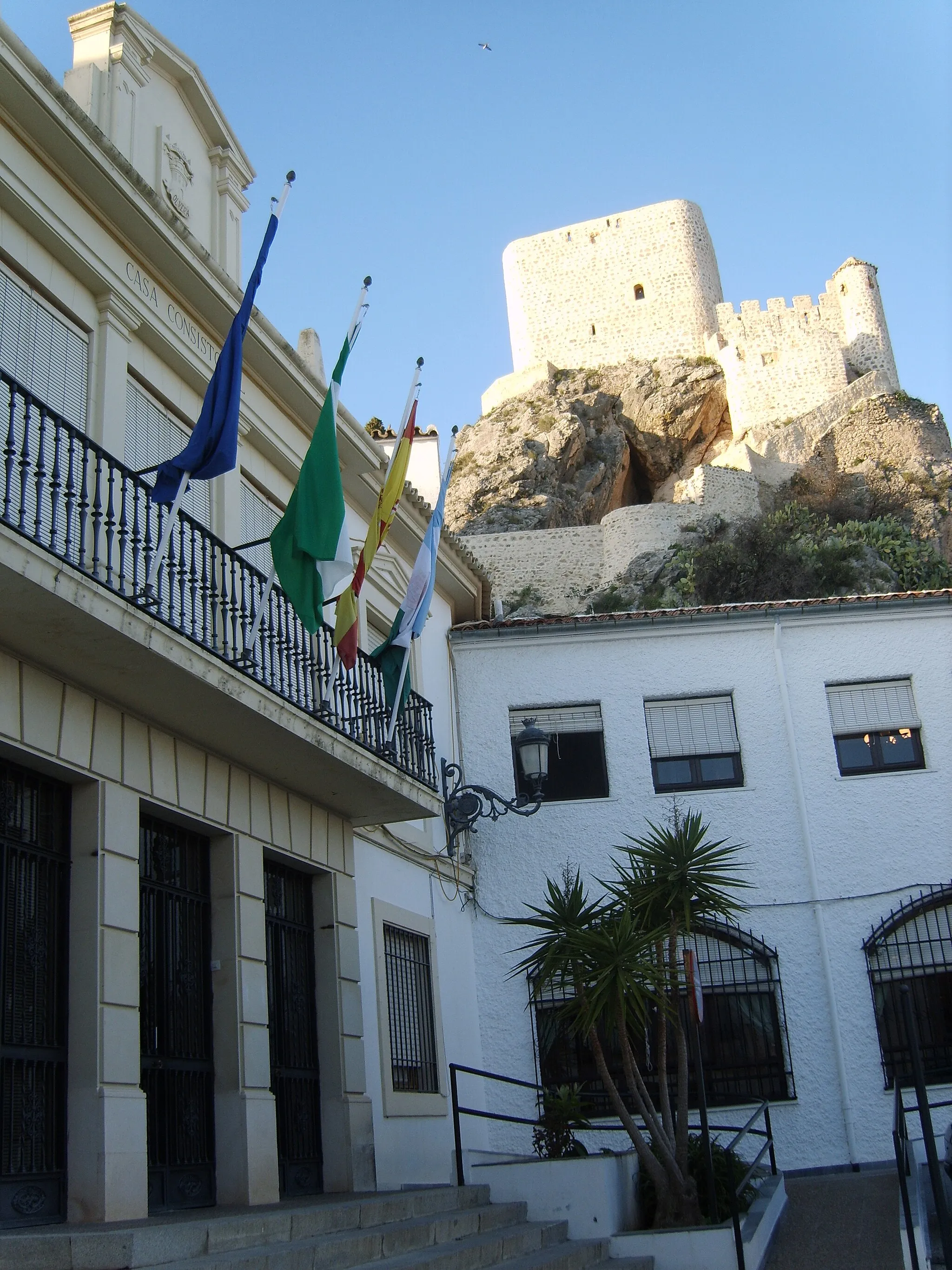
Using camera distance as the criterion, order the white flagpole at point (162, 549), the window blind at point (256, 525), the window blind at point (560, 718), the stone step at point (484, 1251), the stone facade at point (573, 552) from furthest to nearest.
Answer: the stone facade at point (573, 552), the window blind at point (560, 718), the window blind at point (256, 525), the white flagpole at point (162, 549), the stone step at point (484, 1251)

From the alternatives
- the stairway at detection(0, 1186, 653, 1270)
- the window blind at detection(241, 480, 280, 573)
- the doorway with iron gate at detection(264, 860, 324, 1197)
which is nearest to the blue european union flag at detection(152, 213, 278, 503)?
the window blind at detection(241, 480, 280, 573)

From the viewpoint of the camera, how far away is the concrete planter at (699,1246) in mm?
8938

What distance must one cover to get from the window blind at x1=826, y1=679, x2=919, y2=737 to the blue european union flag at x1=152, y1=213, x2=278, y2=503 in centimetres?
883

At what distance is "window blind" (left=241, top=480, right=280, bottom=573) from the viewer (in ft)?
36.4

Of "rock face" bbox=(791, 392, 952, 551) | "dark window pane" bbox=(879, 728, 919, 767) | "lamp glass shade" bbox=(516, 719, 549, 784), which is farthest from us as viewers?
"rock face" bbox=(791, 392, 952, 551)

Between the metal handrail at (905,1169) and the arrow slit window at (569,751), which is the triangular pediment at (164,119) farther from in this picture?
the metal handrail at (905,1169)

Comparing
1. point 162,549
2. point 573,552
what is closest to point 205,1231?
point 162,549

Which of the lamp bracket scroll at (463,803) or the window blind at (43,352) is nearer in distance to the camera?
the window blind at (43,352)

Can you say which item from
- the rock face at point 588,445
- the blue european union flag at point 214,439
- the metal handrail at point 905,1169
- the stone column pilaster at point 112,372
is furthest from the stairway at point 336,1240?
the rock face at point 588,445

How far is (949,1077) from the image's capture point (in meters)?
13.1

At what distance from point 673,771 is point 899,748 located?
2.58 m

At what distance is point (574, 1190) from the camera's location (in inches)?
380

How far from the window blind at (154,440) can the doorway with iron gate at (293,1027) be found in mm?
2957

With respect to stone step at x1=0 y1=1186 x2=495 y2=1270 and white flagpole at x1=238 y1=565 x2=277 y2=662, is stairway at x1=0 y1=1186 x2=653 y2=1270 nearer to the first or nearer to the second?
stone step at x1=0 y1=1186 x2=495 y2=1270
